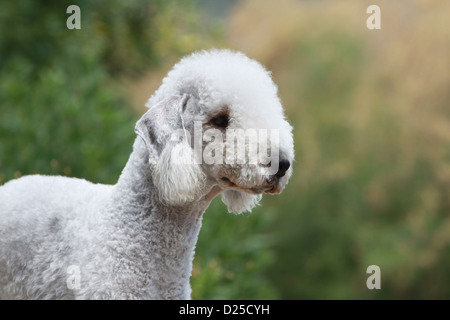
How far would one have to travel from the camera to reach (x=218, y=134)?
2.26 meters

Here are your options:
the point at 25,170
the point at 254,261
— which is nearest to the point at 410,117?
the point at 254,261

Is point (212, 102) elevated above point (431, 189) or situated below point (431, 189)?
below

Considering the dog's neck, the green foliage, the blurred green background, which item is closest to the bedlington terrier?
the dog's neck

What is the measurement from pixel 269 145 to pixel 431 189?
756cm

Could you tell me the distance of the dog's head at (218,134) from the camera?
2.19 metres

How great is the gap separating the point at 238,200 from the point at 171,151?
45 centimetres

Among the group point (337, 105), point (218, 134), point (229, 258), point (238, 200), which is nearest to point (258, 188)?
point (218, 134)

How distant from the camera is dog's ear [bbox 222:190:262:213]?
2.54 m

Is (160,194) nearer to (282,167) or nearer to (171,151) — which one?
(171,151)

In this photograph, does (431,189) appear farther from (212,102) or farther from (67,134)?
(212,102)

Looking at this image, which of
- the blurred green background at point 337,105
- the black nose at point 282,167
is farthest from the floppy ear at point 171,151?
the blurred green background at point 337,105

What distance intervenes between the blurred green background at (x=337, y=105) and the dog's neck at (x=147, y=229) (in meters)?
5.47

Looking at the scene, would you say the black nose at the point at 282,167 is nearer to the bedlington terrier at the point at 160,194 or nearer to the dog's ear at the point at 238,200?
the bedlington terrier at the point at 160,194
